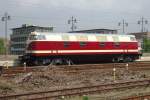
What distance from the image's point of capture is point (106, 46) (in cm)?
3981

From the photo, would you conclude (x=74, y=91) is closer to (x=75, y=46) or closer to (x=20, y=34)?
(x=75, y=46)

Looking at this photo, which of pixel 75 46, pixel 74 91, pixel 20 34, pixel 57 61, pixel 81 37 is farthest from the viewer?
pixel 20 34

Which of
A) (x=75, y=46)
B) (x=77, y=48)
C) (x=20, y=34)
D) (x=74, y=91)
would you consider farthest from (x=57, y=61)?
(x=20, y=34)

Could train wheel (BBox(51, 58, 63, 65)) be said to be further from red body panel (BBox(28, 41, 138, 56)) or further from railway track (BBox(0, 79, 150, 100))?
railway track (BBox(0, 79, 150, 100))

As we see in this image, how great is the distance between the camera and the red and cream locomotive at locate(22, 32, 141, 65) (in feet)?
114

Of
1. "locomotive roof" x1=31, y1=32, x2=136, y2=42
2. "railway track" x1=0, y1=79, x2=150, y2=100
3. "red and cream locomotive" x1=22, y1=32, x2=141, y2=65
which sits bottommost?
"railway track" x1=0, y1=79, x2=150, y2=100

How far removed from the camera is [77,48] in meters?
37.3

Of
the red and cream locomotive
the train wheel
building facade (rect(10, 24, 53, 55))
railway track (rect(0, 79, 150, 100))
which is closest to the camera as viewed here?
railway track (rect(0, 79, 150, 100))

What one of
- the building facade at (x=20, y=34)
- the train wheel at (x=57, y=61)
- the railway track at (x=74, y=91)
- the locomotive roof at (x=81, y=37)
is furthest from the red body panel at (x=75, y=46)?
the building facade at (x=20, y=34)

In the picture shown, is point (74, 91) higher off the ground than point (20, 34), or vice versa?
point (20, 34)

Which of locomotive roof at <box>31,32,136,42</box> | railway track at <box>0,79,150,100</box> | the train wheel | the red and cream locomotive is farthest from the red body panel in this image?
railway track at <box>0,79,150,100</box>

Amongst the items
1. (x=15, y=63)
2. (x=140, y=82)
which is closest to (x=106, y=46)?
(x=15, y=63)

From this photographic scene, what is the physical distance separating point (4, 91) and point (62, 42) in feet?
55.7

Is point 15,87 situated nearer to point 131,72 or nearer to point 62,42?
point 131,72
